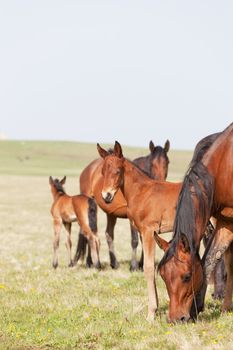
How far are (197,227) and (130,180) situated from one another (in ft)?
6.44

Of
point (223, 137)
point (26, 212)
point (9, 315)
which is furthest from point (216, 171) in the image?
point (26, 212)

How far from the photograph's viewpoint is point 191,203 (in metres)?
7.24

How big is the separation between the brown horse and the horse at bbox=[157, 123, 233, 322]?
1062mm

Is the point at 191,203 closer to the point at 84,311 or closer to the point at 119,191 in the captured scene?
the point at 84,311

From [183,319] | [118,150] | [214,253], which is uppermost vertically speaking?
[118,150]

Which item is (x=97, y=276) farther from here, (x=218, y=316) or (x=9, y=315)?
(x=218, y=316)

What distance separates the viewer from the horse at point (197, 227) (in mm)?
6945

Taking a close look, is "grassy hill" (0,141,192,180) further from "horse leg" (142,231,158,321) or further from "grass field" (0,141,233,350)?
"horse leg" (142,231,158,321)

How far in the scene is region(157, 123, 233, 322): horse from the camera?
6.95 metres

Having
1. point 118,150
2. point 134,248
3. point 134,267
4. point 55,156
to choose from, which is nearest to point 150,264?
point 118,150

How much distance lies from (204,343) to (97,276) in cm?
575

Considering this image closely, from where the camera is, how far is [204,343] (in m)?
6.71

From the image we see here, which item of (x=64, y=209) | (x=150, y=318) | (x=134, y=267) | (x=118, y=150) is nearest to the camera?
(x=150, y=318)

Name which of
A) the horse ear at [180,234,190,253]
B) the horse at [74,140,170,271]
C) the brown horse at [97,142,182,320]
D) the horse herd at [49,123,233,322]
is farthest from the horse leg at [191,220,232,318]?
the horse at [74,140,170,271]
